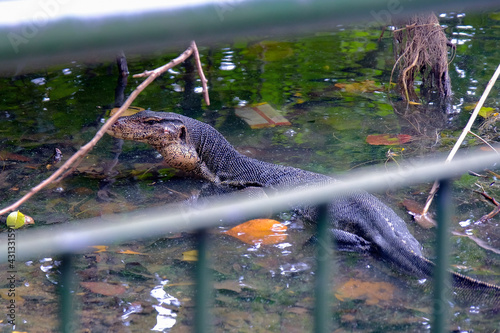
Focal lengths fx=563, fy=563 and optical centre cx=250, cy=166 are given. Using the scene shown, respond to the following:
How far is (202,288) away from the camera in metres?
1.31

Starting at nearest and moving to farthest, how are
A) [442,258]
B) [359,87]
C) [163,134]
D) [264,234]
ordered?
[442,258] → [264,234] → [163,134] → [359,87]

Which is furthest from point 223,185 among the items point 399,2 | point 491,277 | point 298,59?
point 399,2

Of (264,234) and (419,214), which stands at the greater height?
(264,234)

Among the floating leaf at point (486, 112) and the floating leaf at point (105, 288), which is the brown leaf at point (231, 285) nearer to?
the floating leaf at point (105, 288)

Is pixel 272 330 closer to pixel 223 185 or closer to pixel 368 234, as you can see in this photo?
pixel 368 234

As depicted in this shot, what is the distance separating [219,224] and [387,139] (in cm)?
485

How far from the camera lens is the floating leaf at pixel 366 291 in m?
3.32

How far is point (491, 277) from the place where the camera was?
360 centimetres

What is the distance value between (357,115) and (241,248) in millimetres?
3104

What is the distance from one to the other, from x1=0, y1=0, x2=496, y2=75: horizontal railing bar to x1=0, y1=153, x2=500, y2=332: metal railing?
1.08 ft

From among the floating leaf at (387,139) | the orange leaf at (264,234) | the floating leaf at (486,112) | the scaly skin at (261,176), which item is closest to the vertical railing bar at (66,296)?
the orange leaf at (264,234)

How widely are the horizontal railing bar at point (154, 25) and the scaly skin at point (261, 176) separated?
8.88ft

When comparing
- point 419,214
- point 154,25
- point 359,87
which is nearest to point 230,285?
point 419,214

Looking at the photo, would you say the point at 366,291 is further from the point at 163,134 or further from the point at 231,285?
the point at 163,134
